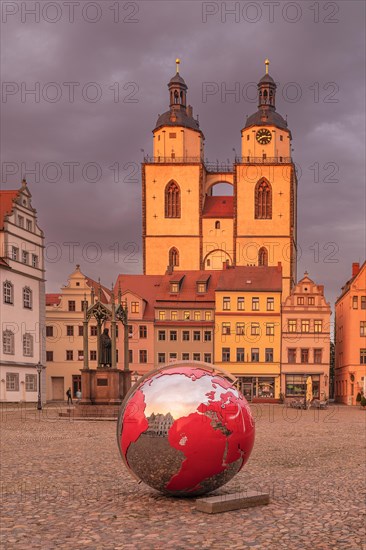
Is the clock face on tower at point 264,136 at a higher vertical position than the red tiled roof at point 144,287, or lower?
higher

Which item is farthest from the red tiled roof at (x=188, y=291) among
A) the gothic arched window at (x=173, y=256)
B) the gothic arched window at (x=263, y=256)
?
the gothic arched window at (x=263, y=256)

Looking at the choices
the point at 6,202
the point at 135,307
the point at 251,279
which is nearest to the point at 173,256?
the point at 251,279

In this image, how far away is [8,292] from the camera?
167 feet

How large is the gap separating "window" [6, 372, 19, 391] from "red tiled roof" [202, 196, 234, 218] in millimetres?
41732

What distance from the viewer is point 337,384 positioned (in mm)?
71750

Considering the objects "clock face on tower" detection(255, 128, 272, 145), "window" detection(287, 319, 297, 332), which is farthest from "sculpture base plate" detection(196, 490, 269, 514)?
"clock face on tower" detection(255, 128, 272, 145)

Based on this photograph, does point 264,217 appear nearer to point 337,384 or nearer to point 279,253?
point 279,253

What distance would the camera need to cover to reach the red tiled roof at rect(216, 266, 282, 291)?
64688 mm

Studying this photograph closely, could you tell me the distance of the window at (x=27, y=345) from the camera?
52469 mm

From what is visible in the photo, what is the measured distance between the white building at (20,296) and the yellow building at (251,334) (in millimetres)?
17550

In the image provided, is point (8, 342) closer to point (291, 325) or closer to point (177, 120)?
point (291, 325)

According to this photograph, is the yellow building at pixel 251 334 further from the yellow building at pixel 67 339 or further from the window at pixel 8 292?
the window at pixel 8 292

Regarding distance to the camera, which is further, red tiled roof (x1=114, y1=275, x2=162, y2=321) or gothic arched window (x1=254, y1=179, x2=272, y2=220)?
gothic arched window (x1=254, y1=179, x2=272, y2=220)

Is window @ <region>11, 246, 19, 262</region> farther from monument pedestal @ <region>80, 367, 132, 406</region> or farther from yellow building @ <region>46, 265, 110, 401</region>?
monument pedestal @ <region>80, 367, 132, 406</region>
